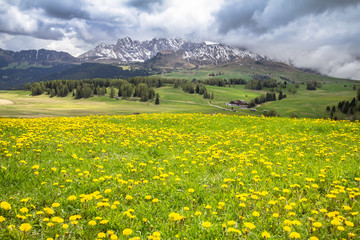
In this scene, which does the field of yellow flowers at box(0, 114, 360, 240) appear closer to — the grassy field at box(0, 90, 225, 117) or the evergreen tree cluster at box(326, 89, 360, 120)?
the grassy field at box(0, 90, 225, 117)

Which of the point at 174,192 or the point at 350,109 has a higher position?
the point at 350,109

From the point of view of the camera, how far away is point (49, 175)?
6.70 metres

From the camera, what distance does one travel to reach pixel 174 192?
229 inches

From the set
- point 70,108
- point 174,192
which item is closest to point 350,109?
point 70,108

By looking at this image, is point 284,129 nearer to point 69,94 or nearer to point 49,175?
point 49,175

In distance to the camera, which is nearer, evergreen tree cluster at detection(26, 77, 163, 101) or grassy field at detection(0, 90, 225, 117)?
grassy field at detection(0, 90, 225, 117)

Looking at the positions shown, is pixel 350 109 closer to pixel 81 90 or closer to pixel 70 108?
pixel 70 108

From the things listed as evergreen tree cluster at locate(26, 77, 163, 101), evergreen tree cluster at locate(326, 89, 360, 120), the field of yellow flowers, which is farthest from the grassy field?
evergreen tree cluster at locate(326, 89, 360, 120)

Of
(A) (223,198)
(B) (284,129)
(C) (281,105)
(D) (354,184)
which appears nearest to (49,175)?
(A) (223,198)

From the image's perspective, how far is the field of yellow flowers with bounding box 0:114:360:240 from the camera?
4.25m

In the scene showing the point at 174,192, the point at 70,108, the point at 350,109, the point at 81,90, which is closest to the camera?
the point at 174,192

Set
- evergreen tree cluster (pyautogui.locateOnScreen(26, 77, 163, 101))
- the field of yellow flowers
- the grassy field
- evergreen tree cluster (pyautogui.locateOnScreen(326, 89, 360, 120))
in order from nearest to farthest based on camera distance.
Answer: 1. the field of yellow flowers
2. the grassy field
3. evergreen tree cluster (pyautogui.locateOnScreen(326, 89, 360, 120))
4. evergreen tree cluster (pyautogui.locateOnScreen(26, 77, 163, 101))

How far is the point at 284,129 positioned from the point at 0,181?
1559 centimetres

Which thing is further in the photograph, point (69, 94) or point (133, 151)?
point (69, 94)
